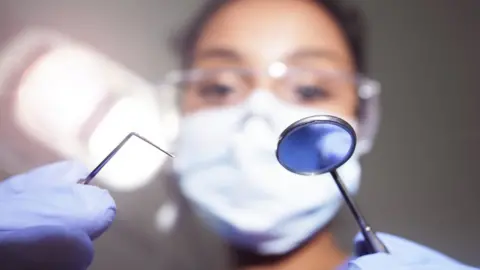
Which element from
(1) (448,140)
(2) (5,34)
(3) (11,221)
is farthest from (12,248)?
(1) (448,140)

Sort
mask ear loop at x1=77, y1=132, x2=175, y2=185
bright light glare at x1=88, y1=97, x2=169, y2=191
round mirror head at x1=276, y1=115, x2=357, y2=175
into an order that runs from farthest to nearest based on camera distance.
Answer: bright light glare at x1=88, y1=97, x2=169, y2=191, mask ear loop at x1=77, y1=132, x2=175, y2=185, round mirror head at x1=276, y1=115, x2=357, y2=175

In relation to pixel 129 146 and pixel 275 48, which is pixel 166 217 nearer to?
pixel 129 146

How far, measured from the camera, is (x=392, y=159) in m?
1.30

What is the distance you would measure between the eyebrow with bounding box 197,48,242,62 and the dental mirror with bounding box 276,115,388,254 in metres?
0.34

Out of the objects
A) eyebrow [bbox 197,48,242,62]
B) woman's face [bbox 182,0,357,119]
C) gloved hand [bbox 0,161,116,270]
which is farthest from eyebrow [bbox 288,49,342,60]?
gloved hand [bbox 0,161,116,270]

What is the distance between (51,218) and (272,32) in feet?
1.81

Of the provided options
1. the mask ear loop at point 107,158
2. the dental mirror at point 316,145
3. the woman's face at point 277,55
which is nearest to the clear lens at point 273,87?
the woman's face at point 277,55

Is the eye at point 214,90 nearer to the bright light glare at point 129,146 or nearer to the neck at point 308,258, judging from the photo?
the bright light glare at point 129,146

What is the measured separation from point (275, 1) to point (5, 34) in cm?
53

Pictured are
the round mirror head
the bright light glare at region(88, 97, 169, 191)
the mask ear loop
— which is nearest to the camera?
the round mirror head

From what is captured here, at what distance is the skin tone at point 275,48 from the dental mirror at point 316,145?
0.85 ft

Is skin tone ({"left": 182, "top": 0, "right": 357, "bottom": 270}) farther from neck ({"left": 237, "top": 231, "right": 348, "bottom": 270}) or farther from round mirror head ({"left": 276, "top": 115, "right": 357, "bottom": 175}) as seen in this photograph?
round mirror head ({"left": 276, "top": 115, "right": 357, "bottom": 175})

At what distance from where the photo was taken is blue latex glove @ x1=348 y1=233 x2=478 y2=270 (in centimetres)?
104

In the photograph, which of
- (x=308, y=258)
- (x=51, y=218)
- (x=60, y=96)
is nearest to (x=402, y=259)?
(x=308, y=258)
